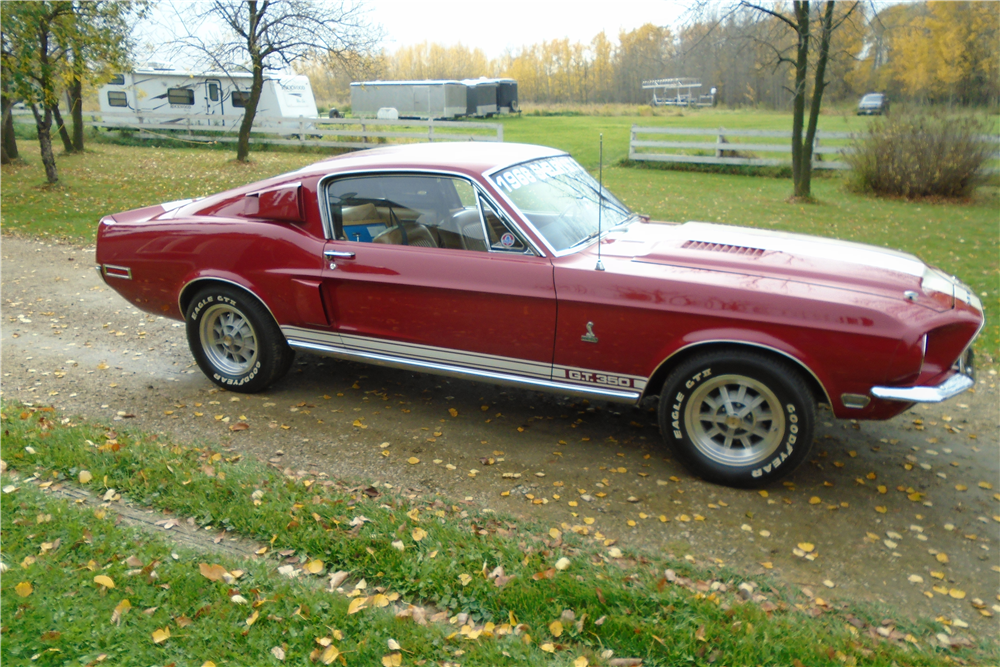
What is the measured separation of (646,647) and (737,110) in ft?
129

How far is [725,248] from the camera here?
4484 mm

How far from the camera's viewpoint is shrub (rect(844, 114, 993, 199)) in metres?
15.5

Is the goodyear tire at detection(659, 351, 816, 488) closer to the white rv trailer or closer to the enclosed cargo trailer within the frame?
the white rv trailer

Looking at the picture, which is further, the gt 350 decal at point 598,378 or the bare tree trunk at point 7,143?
the bare tree trunk at point 7,143

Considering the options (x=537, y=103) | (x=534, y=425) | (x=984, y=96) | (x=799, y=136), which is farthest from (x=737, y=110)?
(x=534, y=425)

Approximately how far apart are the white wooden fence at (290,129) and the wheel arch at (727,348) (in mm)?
19491

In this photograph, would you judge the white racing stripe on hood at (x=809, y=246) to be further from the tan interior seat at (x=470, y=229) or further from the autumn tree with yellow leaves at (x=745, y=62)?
the autumn tree with yellow leaves at (x=745, y=62)

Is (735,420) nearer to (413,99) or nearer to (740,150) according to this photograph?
(740,150)

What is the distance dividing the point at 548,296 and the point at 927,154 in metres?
15.0

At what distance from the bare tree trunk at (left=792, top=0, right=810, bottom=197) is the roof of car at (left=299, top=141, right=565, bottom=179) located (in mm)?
12573

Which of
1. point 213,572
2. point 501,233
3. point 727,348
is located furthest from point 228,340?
point 727,348

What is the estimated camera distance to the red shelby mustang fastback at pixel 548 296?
3848mm

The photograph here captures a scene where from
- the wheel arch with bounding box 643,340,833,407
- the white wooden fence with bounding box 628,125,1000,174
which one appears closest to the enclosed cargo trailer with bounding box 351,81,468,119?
the white wooden fence with bounding box 628,125,1000,174

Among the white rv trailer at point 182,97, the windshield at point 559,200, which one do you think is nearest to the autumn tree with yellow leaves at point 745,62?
the white rv trailer at point 182,97
